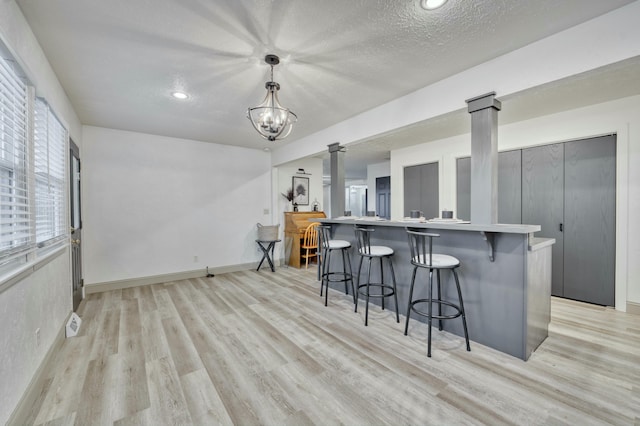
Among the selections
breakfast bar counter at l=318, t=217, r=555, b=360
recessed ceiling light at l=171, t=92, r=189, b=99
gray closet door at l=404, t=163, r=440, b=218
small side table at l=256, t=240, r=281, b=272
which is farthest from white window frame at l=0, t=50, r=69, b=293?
gray closet door at l=404, t=163, r=440, b=218

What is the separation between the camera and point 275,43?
2027 millimetres

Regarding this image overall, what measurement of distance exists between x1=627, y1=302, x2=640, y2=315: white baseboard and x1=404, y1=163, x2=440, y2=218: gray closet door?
253cm

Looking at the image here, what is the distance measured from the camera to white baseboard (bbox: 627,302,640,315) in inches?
117

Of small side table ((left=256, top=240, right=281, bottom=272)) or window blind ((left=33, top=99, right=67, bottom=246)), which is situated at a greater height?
window blind ((left=33, top=99, right=67, bottom=246))

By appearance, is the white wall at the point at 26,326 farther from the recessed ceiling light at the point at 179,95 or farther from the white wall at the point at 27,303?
the recessed ceiling light at the point at 179,95

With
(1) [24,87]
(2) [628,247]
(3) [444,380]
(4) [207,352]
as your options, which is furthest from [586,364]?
(1) [24,87]

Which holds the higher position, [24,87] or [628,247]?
[24,87]

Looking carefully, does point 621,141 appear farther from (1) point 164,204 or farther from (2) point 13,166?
(1) point 164,204

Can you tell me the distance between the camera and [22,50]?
1693 mm

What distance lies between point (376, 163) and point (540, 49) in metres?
4.91

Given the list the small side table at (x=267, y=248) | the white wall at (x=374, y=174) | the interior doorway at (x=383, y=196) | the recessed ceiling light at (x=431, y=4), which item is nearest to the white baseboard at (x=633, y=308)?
the recessed ceiling light at (x=431, y=4)

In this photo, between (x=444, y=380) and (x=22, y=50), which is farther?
(x=444, y=380)

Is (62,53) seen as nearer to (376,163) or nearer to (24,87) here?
(24,87)

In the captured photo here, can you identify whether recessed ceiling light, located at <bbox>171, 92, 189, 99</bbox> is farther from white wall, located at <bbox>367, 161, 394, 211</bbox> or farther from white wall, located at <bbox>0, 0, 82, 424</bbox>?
white wall, located at <bbox>367, 161, 394, 211</bbox>
